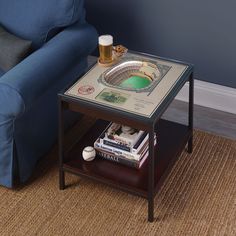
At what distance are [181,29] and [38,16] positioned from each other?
759 millimetres

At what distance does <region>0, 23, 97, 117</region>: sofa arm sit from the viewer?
2.06 meters

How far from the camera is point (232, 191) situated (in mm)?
2322

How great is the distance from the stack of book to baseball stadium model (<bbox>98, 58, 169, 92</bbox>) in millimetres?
204

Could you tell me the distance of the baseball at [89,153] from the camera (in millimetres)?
2275

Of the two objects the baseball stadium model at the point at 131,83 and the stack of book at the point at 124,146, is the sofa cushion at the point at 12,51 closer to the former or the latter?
the baseball stadium model at the point at 131,83

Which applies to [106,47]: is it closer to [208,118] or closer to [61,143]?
[61,143]

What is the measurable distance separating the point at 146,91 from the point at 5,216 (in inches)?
32.0

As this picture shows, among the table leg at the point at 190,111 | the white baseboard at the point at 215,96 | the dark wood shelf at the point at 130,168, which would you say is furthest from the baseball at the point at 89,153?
the white baseboard at the point at 215,96

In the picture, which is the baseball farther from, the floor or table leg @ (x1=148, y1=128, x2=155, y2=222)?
the floor

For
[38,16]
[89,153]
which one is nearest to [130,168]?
[89,153]

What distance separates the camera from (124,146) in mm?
2223

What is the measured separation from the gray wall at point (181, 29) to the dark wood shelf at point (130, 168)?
48cm

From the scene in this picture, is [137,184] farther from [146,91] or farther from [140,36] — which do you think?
[140,36]

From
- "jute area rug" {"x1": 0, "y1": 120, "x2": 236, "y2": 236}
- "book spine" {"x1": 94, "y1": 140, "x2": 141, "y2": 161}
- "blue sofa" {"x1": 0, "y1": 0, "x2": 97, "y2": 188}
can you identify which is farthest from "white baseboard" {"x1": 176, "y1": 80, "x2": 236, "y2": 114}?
"book spine" {"x1": 94, "y1": 140, "x2": 141, "y2": 161}
